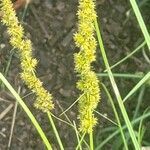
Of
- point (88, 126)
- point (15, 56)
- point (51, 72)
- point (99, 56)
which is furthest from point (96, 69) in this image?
point (88, 126)

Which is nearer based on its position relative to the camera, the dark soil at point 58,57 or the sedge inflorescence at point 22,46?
the sedge inflorescence at point 22,46

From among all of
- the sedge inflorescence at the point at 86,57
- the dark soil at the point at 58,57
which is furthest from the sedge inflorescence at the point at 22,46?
the dark soil at the point at 58,57

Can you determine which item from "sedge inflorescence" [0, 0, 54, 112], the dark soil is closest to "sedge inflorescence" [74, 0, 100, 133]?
"sedge inflorescence" [0, 0, 54, 112]

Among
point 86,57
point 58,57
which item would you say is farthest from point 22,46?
point 58,57

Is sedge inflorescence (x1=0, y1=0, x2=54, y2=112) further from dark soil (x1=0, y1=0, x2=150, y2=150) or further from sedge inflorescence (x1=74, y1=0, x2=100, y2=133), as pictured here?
dark soil (x1=0, y1=0, x2=150, y2=150)

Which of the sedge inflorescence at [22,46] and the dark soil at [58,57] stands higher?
the sedge inflorescence at [22,46]

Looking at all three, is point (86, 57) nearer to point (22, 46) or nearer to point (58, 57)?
point (22, 46)

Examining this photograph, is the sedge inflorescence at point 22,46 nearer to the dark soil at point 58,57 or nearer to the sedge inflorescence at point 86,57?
the sedge inflorescence at point 86,57
